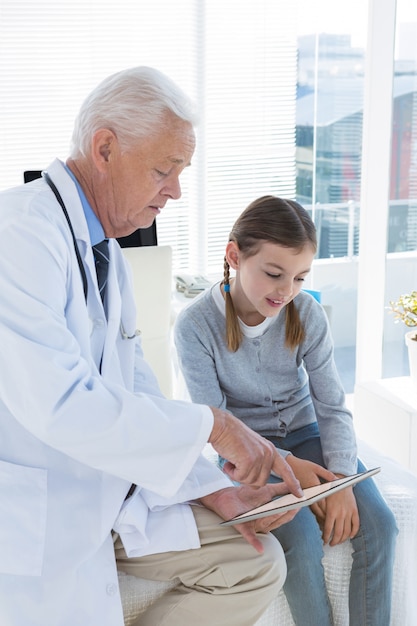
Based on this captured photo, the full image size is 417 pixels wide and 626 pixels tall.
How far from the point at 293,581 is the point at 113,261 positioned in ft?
2.33

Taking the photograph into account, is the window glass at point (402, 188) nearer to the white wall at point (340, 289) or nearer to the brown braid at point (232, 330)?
the white wall at point (340, 289)

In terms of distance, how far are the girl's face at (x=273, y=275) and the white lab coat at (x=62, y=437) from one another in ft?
1.51

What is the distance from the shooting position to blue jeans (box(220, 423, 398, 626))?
1.51m

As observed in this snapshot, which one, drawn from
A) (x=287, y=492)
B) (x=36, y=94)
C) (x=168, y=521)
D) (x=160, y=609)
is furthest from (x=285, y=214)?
(x=36, y=94)

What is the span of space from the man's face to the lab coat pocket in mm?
481

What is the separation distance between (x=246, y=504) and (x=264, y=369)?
0.41 m

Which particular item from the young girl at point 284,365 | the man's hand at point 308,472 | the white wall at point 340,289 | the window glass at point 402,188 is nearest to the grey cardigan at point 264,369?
the young girl at point 284,365

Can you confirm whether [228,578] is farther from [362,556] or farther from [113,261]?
[113,261]

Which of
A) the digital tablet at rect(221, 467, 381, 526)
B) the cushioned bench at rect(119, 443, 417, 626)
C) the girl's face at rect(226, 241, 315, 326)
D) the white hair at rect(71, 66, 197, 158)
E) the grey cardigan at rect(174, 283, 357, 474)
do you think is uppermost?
the white hair at rect(71, 66, 197, 158)

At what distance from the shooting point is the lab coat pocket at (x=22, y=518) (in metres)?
1.23

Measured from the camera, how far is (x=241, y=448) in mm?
1288

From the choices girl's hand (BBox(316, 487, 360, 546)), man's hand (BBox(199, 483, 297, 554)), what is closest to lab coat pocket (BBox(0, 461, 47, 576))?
man's hand (BBox(199, 483, 297, 554))

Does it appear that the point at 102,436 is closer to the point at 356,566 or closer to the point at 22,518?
the point at 22,518

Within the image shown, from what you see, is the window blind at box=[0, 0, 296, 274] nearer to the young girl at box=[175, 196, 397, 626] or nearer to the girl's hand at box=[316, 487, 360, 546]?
the young girl at box=[175, 196, 397, 626]
